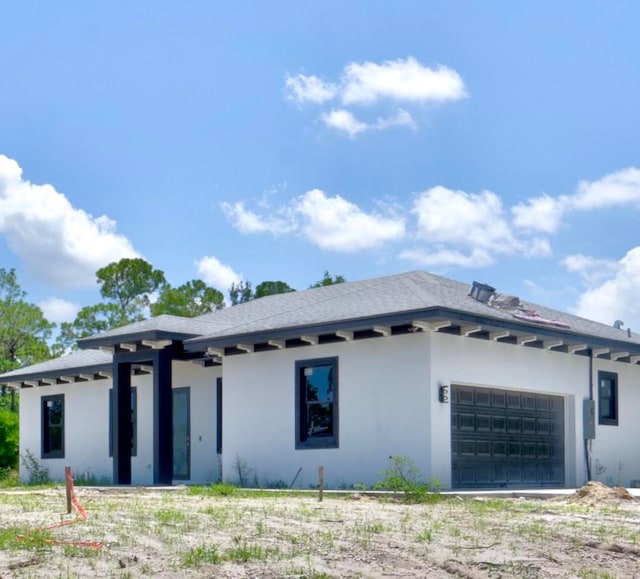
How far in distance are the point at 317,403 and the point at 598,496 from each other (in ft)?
19.8

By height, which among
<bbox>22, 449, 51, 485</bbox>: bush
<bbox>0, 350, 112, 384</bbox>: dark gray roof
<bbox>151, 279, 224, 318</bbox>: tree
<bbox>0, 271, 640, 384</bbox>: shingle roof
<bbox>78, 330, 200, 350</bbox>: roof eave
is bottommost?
<bbox>22, 449, 51, 485</bbox>: bush

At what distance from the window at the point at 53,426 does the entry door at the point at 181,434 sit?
4.66 meters

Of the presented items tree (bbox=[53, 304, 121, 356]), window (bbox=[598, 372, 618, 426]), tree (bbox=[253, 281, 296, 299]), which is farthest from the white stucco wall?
tree (bbox=[253, 281, 296, 299])

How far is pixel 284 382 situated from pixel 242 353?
1459 mm

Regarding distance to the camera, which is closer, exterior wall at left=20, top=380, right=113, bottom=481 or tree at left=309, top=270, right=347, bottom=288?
exterior wall at left=20, top=380, right=113, bottom=481

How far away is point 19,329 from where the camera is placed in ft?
164

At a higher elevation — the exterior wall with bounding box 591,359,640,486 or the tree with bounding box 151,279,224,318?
the tree with bounding box 151,279,224,318

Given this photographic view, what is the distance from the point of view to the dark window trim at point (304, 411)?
20.2 meters

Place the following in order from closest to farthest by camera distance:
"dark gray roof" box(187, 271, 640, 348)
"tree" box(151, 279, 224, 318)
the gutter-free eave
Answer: the gutter-free eave
"dark gray roof" box(187, 271, 640, 348)
"tree" box(151, 279, 224, 318)

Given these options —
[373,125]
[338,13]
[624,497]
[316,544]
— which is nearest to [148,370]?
[373,125]

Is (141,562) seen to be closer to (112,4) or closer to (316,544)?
(316,544)

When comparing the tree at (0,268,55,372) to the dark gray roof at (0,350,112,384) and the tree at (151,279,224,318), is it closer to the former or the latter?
the tree at (151,279,224,318)

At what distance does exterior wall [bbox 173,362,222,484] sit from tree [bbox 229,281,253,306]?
38.0 metres

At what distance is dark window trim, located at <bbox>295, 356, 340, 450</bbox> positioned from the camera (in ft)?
66.1
